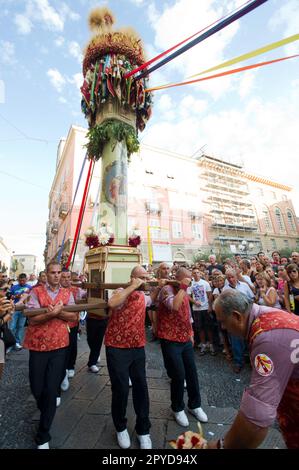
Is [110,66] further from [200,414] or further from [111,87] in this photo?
[200,414]

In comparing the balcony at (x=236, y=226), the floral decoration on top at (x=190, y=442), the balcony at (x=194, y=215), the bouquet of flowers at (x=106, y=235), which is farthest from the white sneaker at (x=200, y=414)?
the balcony at (x=236, y=226)

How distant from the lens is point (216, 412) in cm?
277

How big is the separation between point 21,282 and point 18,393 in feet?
11.4

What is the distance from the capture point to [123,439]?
7.23 ft

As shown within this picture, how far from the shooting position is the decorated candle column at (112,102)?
6.47 metres

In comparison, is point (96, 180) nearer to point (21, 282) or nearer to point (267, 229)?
point (21, 282)

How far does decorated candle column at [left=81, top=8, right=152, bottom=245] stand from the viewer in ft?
21.2

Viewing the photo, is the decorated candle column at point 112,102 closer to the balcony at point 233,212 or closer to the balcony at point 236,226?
the balcony at point 236,226

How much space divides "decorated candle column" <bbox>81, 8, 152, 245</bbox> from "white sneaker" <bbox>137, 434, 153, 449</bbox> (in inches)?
176

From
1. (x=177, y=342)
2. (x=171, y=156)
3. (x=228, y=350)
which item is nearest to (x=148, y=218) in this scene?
(x=171, y=156)

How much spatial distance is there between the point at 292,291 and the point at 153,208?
726 inches

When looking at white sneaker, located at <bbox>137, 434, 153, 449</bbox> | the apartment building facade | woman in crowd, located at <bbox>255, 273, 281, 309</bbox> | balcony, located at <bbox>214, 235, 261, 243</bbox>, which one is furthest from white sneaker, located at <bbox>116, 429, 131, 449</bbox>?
balcony, located at <bbox>214, 235, 261, 243</bbox>

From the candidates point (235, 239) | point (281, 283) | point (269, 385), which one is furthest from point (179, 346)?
point (235, 239)

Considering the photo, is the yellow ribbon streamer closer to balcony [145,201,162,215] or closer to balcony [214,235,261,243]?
balcony [145,201,162,215]
